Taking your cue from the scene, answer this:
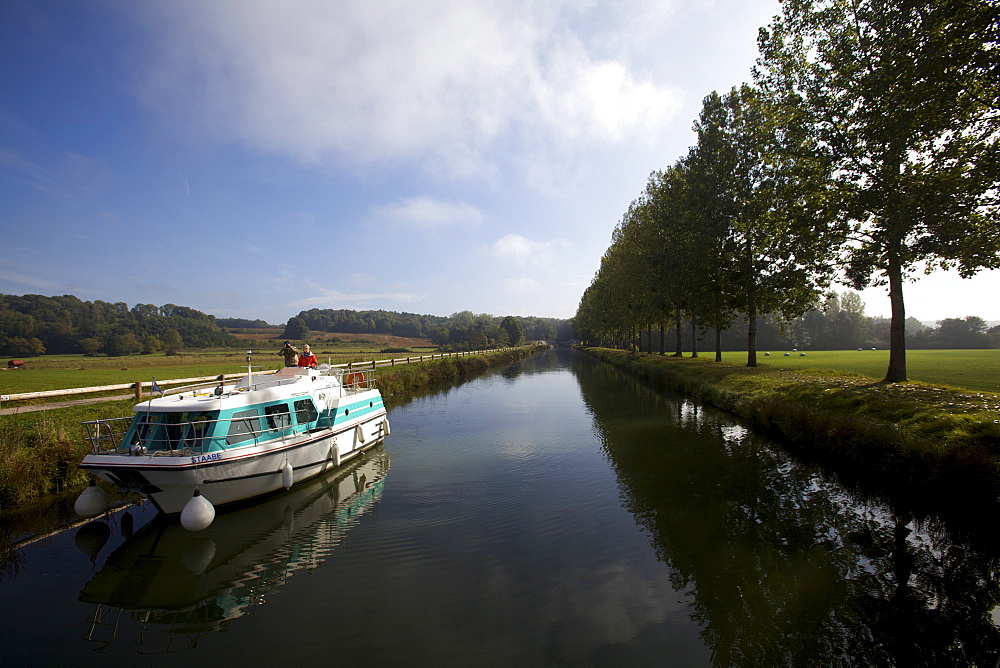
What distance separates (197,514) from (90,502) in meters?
2.43

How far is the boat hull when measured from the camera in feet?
28.1

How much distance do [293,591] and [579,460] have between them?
8.91 meters

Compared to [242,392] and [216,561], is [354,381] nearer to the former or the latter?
[242,392]

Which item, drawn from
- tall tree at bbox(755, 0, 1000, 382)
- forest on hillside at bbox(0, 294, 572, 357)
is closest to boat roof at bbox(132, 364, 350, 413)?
tall tree at bbox(755, 0, 1000, 382)

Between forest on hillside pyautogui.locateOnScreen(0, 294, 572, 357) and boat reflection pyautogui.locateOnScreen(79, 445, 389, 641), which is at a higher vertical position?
forest on hillside pyautogui.locateOnScreen(0, 294, 572, 357)

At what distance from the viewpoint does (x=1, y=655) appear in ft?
17.9

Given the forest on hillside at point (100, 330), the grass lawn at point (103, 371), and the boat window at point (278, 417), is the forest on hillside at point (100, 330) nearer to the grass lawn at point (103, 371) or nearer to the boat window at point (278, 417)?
the grass lawn at point (103, 371)

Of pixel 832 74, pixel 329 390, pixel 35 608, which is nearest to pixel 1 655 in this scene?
pixel 35 608

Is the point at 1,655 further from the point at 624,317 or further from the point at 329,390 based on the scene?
the point at 624,317

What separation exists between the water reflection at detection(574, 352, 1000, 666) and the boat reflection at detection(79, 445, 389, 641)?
6.52m

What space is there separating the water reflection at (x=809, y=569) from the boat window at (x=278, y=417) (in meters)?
8.60

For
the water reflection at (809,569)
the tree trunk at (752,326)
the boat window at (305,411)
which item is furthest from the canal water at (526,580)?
the tree trunk at (752,326)

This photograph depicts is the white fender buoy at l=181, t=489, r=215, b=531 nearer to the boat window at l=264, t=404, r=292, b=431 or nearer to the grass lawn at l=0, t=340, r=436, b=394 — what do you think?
the boat window at l=264, t=404, r=292, b=431

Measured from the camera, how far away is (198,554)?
27.0 feet
